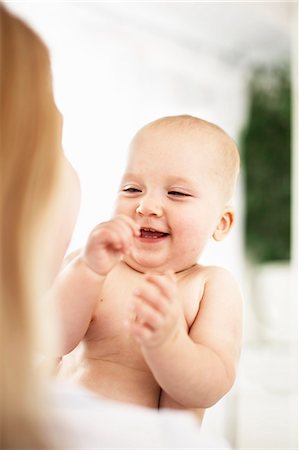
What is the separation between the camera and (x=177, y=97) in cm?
248

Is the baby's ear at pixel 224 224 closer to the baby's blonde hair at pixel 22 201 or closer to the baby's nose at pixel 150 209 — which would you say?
the baby's nose at pixel 150 209

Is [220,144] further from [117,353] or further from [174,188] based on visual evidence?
[117,353]

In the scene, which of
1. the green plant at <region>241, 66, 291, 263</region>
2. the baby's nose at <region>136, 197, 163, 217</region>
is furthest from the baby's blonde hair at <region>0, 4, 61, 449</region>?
the green plant at <region>241, 66, 291, 263</region>

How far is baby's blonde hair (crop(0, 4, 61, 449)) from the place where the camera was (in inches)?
14.2

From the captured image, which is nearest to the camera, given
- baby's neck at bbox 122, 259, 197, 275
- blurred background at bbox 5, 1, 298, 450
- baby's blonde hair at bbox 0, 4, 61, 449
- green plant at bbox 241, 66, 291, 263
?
baby's blonde hair at bbox 0, 4, 61, 449

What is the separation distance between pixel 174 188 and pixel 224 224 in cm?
10

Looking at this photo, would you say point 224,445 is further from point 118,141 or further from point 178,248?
point 118,141

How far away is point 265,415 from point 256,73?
6.52 feet

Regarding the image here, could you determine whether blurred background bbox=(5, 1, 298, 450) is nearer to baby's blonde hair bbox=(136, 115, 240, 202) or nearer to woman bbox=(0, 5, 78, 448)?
baby's blonde hair bbox=(136, 115, 240, 202)

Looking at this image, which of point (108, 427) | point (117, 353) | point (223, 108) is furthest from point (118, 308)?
point (223, 108)

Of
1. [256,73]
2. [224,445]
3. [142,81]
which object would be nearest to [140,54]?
[142,81]

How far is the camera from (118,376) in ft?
1.72

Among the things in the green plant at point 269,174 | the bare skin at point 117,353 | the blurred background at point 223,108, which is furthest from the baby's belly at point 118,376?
the green plant at point 269,174

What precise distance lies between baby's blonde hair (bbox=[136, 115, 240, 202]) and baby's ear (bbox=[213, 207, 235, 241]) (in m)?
0.02
